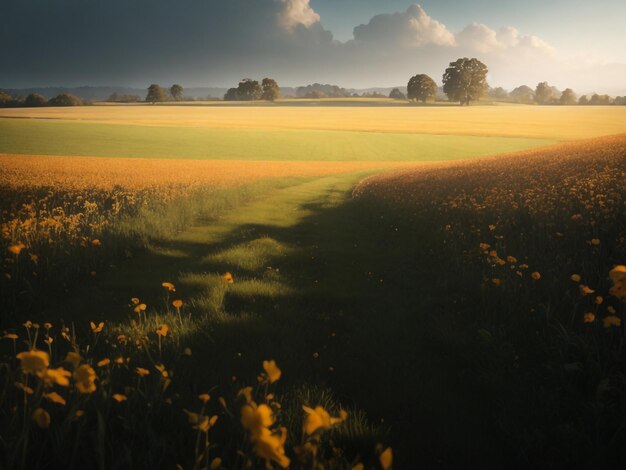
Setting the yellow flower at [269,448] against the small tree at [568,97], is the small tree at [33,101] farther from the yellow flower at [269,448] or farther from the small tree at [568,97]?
the small tree at [568,97]

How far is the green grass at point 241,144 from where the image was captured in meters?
35.9

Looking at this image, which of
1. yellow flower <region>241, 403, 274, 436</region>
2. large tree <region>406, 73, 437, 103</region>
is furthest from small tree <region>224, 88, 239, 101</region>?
yellow flower <region>241, 403, 274, 436</region>

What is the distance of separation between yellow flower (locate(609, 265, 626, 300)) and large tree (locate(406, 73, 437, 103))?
4810 inches

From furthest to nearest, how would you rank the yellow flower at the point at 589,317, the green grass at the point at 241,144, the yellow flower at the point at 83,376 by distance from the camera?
the green grass at the point at 241,144 → the yellow flower at the point at 589,317 → the yellow flower at the point at 83,376

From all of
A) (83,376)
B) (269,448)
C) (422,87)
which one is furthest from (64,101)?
(269,448)

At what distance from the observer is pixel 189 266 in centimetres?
748

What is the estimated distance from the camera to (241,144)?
43.1m

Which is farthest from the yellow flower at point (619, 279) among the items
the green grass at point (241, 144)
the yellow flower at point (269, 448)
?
the green grass at point (241, 144)

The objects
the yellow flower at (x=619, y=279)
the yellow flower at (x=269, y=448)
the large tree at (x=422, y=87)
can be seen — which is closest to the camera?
the yellow flower at (x=269, y=448)

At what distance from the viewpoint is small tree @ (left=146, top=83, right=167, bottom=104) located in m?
125

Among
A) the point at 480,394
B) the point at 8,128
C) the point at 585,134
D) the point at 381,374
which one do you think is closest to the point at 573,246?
the point at 480,394

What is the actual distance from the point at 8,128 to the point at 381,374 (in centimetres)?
5526

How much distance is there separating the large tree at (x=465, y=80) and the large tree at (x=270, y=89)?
59.5 m

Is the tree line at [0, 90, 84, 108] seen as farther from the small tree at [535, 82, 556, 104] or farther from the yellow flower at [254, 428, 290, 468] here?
the small tree at [535, 82, 556, 104]
